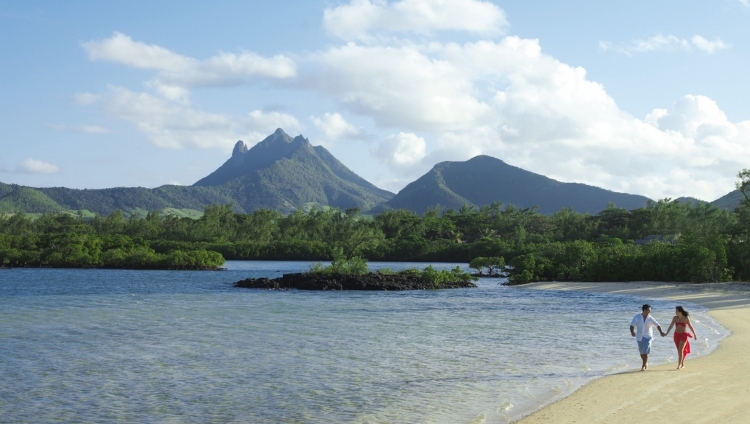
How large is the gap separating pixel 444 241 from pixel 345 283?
63.2 metres

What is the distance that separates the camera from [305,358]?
20328 mm

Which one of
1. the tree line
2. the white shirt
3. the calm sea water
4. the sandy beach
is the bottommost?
the calm sea water

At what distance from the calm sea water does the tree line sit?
1653cm

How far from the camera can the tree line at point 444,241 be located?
53500mm

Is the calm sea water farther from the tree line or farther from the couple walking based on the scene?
the tree line

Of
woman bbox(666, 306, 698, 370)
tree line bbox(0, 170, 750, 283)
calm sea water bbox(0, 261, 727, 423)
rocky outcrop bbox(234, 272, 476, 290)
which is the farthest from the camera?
rocky outcrop bbox(234, 272, 476, 290)

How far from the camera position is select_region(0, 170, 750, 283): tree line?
5350 cm

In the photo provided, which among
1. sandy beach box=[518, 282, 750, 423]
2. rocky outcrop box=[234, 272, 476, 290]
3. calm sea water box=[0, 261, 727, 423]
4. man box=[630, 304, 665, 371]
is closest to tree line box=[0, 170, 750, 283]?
rocky outcrop box=[234, 272, 476, 290]

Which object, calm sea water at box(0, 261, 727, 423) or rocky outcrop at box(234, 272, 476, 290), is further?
rocky outcrop at box(234, 272, 476, 290)

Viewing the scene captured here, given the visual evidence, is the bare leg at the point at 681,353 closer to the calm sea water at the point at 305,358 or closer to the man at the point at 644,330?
the man at the point at 644,330

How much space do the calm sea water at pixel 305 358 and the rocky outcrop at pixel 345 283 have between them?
15.1 meters

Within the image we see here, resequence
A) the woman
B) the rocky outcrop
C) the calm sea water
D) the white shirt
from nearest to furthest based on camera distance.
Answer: the calm sea water → the white shirt → the woman → the rocky outcrop

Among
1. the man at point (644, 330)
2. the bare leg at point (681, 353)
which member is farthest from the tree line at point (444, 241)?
the man at point (644, 330)

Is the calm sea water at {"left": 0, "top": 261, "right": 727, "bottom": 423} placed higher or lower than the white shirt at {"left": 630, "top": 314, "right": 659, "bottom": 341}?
lower
